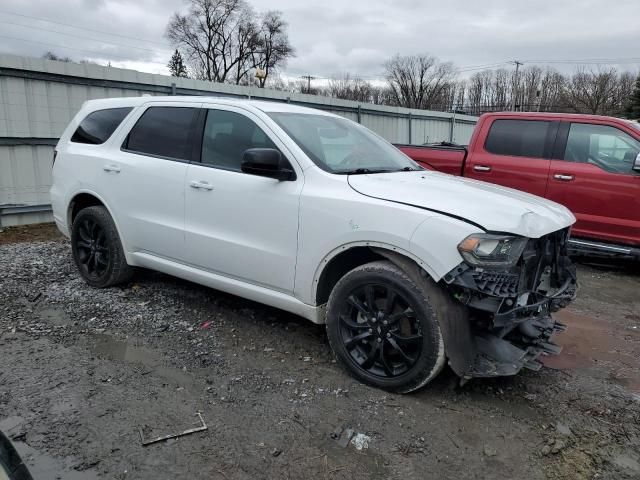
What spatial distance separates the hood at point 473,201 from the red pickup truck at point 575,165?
2.89m

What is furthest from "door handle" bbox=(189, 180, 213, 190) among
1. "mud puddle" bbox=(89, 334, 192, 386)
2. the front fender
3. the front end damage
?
the front end damage

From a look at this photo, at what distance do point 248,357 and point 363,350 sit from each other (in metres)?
0.90

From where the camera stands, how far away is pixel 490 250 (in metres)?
2.91

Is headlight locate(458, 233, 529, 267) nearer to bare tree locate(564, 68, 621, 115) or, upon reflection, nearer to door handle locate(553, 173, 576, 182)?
door handle locate(553, 173, 576, 182)

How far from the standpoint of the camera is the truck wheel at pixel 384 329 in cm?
304

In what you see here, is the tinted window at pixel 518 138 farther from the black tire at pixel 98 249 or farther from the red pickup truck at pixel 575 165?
the black tire at pixel 98 249

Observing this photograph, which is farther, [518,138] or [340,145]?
[518,138]

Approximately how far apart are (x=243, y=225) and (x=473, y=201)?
5.33ft

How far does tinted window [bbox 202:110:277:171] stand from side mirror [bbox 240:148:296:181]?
10.4 inches

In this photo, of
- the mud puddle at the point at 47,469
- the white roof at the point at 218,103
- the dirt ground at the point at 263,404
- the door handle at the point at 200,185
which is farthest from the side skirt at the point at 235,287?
the mud puddle at the point at 47,469

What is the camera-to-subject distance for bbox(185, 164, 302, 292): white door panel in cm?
357

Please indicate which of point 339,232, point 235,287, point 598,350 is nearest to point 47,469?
point 235,287

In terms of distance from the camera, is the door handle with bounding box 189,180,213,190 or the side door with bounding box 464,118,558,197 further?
the side door with bounding box 464,118,558,197

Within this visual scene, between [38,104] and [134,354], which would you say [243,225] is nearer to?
[134,354]
